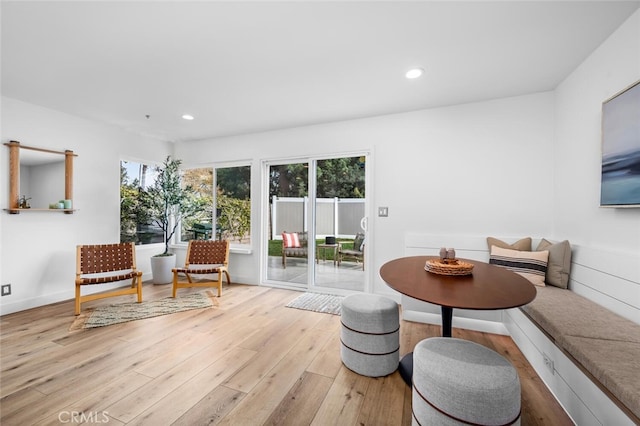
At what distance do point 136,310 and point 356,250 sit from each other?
2.91 meters

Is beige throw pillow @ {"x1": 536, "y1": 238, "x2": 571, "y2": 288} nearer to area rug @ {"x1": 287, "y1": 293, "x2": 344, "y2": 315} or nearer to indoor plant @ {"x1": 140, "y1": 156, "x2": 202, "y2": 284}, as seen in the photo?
area rug @ {"x1": 287, "y1": 293, "x2": 344, "y2": 315}

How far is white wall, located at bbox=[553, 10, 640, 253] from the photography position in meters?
1.85

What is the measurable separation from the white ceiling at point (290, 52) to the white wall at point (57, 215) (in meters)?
0.38

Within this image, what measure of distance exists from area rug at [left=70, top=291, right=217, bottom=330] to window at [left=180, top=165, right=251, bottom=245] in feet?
4.29

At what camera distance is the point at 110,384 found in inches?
73.7

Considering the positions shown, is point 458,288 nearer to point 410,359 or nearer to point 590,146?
point 410,359

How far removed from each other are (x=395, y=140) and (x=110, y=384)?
3716 millimetres

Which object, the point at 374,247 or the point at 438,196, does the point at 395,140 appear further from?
the point at 374,247

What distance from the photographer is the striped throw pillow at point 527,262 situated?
244 cm

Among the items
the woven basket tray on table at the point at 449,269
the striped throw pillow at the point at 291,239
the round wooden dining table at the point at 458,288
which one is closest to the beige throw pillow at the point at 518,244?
the round wooden dining table at the point at 458,288

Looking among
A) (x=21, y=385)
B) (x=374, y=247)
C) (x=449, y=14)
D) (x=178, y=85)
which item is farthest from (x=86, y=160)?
(x=449, y=14)

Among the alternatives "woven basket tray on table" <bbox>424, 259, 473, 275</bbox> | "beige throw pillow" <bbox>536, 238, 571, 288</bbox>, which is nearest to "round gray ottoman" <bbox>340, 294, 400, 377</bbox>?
"woven basket tray on table" <bbox>424, 259, 473, 275</bbox>

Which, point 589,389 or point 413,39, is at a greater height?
point 413,39

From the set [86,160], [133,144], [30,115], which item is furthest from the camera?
[133,144]
